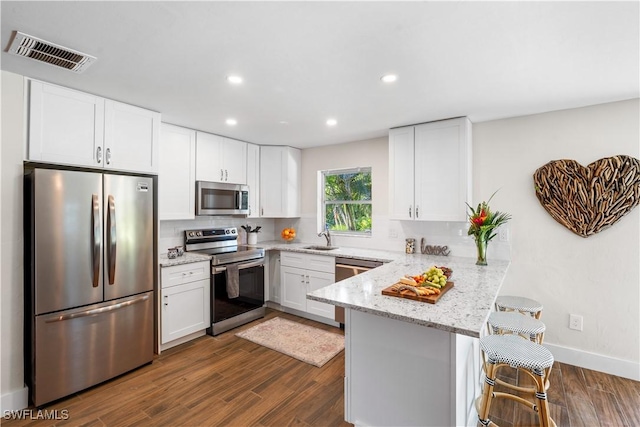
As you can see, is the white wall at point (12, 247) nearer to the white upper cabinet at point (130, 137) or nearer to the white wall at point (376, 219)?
the white upper cabinet at point (130, 137)

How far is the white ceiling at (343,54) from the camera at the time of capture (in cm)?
Answer: 144

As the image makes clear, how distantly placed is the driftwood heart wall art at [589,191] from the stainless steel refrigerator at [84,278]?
3.69 m

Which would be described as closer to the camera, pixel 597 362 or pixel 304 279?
pixel 597 362

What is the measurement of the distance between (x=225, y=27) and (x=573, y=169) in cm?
306

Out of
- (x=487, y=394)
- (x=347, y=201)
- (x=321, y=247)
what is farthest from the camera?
(x=347, y=201)

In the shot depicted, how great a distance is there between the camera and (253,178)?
14.0 ft

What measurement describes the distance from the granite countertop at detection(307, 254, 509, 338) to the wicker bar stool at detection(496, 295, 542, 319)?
27 cm

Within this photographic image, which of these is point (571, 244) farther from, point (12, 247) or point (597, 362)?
point (12, 247)

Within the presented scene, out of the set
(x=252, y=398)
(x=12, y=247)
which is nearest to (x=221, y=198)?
(x=12, y=247)

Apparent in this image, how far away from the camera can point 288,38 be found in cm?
165

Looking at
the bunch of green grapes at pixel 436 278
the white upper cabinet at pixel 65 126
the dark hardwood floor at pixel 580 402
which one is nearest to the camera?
the bunch of green grapes at pixel 436 278

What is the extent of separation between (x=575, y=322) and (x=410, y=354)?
2.18 m

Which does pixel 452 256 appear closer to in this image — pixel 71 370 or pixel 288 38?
pixel 288 38

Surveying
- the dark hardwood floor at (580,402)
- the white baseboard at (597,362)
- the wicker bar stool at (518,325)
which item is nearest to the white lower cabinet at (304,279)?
the wicker bar stool at (518,325)
